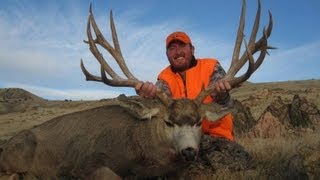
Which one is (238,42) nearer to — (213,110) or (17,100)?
(213,110)

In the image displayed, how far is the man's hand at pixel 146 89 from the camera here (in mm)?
7219

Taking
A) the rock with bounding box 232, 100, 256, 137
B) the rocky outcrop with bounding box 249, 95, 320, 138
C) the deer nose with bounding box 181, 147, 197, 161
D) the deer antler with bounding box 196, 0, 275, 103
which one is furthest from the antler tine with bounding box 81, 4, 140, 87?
the rock with bounding box 232, 100, 256, 137

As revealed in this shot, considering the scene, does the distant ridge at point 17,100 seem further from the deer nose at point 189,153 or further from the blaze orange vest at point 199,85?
the deer nose at point 189,153

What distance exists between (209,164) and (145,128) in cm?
122

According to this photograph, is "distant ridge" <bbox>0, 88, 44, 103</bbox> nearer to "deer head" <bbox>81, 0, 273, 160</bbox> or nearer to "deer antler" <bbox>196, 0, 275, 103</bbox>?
"deer head" <bbox>81, 0, 273, 160</bbox>

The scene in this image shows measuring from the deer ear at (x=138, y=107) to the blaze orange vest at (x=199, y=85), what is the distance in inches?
47.0

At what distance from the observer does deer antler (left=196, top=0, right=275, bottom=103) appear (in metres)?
7.11

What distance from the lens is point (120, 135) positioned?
24.3 feet

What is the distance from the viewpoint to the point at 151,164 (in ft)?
22.8

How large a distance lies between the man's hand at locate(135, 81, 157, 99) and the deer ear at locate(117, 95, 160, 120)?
0.13 m

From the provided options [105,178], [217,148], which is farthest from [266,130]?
[105,178]

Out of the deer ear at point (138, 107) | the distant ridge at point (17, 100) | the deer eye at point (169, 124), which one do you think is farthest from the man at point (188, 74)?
the distant ridge at point (17, 100)

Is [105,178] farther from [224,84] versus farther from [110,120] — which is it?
[224,84]

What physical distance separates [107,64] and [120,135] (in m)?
1.08
